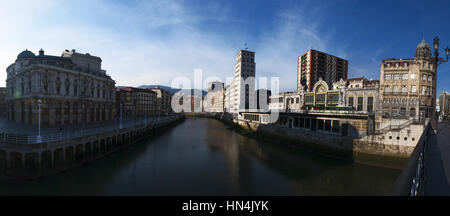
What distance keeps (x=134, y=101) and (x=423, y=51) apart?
3691 inches

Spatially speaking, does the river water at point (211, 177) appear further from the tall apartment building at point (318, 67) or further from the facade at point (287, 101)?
the tall apartment building at point (318, 67)

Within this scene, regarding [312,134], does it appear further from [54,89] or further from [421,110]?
[54,89]

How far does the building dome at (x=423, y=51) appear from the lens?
36.5 m

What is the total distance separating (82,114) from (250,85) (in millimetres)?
65816

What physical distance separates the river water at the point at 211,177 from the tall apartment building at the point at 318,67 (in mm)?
60695

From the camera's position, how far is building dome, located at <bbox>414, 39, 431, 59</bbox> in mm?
36531

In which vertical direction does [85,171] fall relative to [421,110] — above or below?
below

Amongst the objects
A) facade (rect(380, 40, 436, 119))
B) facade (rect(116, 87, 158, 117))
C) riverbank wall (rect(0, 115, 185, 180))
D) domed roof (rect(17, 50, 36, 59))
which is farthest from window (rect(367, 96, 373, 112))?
domed roof (rect(17, 50, 36, 59))

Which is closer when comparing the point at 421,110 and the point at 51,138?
the point at 51,138

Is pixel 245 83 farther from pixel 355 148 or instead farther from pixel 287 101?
pixel 355 148

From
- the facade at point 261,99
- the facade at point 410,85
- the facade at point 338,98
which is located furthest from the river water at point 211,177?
the facade at point 261,99

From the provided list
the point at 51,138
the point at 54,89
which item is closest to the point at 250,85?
the point at 54,89

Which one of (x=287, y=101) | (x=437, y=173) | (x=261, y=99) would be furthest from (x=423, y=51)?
(x=261, y=99)
